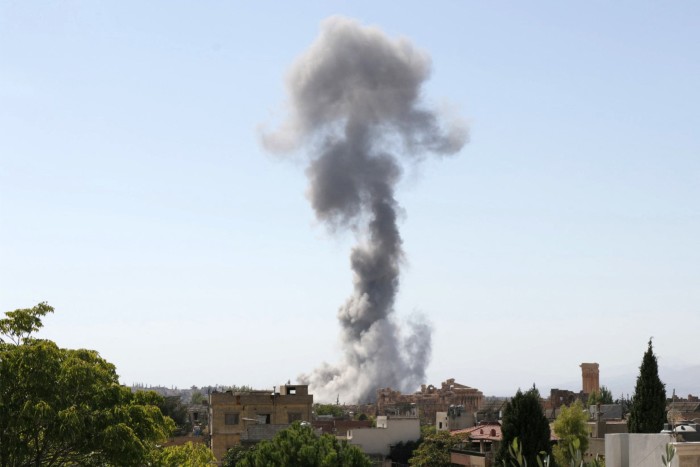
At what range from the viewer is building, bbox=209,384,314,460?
3145 inches

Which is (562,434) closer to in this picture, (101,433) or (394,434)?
(394,434)

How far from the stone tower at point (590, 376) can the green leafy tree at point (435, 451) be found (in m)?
114

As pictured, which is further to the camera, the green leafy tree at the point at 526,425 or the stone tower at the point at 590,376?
the stone tower at the point at 590,376

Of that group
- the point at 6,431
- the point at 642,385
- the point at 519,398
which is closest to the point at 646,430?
the point at 642,385

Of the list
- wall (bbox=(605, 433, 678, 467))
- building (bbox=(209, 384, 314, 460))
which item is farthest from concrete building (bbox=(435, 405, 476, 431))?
wall (bbox=(605, 433, 678, 467))

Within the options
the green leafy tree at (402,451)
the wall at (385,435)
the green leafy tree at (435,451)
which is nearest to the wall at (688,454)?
the green leafy tree at (435,451)

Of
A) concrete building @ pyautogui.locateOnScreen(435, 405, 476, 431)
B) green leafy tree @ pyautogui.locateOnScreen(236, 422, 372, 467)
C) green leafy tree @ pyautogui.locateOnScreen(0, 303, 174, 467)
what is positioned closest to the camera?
green leafy tree @ pyautogui.locateOnScreen(0, 303, 174, 467)

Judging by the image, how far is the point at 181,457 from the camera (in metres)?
47.1

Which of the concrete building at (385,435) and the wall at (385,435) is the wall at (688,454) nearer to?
the concrete building at (385,435)

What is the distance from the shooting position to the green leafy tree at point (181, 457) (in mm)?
40528

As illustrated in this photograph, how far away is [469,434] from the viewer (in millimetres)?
82625

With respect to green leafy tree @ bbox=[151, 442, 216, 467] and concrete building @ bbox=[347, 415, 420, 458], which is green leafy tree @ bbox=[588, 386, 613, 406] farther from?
green leafy tree @ bbox=[151, 442, 216, 467]

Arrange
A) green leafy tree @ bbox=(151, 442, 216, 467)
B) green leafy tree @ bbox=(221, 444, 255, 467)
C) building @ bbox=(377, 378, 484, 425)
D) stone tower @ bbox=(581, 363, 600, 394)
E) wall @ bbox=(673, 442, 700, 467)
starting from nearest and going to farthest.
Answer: wall @ bbox=(673, 442, 700, 467) < green leafy tree @ bbox=(151, 442, 216, 467) < green leafy tree @ bbox=(221, 444, 255, 467) < building @ bbox=(377, 378, 484, 425) < stone tower @ bbox=(581, 363, 600, 394)

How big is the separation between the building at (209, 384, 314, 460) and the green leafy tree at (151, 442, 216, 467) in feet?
81.8
